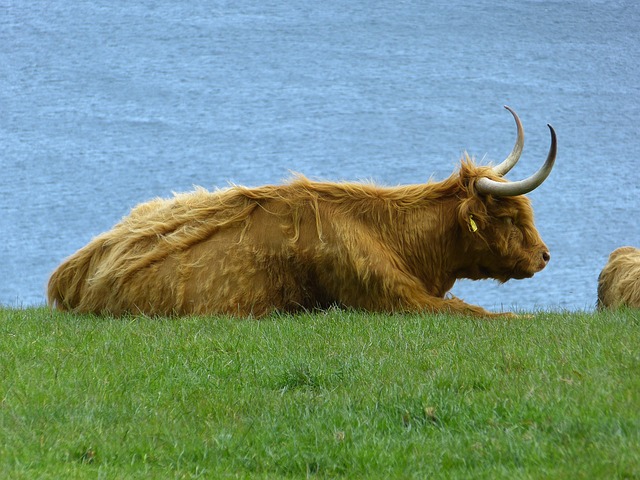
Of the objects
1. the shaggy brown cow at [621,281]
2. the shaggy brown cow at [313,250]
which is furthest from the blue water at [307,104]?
the shaggy brown cow at [313,250]

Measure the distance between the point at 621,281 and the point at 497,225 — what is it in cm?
163

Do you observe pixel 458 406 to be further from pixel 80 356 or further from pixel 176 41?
Result: pixel 176 41

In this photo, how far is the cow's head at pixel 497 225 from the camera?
308 inches

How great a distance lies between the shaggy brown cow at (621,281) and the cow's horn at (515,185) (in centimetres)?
126

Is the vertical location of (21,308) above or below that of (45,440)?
below

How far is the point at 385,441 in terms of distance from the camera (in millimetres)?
4406

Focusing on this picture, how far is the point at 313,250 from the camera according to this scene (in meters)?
7.59

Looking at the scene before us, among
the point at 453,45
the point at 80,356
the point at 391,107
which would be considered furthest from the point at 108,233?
the point at 453,45

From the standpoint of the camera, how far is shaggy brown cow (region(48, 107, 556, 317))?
7.59 meters

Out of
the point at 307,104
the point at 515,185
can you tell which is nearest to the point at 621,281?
the point at 515,185

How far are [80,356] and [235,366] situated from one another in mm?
862

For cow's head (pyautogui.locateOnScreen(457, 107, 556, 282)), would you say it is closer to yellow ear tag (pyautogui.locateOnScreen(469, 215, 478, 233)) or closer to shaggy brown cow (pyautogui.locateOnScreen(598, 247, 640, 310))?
yellow ear tag (pyautogui.locateOnScreen(469, 215, 478, 233))

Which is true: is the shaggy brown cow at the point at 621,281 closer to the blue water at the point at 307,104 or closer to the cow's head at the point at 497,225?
the cow's head at the point at 497,225

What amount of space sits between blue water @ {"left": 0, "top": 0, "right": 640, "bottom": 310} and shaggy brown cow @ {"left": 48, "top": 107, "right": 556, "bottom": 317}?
1430 centimetres
